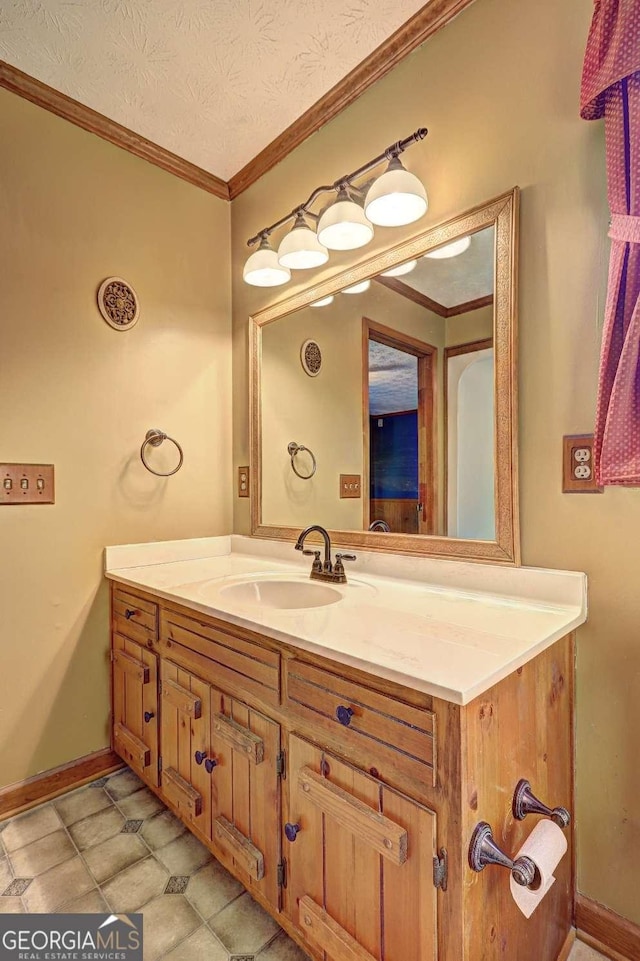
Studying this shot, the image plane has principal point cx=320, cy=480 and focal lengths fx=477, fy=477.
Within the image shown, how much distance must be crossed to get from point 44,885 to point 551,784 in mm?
1379

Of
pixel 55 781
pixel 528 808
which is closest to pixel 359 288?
pixel 528 808

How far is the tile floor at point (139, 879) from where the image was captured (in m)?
1.17

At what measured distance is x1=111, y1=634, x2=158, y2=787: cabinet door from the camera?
1.60 metres

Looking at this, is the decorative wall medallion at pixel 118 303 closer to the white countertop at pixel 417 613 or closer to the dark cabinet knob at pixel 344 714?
the white countertop at pixel 417 613

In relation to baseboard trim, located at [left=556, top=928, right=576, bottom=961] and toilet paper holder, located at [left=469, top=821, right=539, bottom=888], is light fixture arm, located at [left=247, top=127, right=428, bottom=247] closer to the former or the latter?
toilet paper holder, located at [left=469, top=821, right=539, bottom=888]

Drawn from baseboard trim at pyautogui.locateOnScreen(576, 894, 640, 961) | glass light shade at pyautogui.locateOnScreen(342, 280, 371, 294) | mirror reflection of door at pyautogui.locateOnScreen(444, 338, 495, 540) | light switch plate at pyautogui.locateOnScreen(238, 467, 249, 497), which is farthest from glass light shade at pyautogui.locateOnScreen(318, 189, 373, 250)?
baseboard trim at pyautogui.locateOnScreen(576, 894, 640, 961)

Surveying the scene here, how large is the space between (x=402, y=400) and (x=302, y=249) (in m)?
0.65

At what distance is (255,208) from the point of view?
2117 mm

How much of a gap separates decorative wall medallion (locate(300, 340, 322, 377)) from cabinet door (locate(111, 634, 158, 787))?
1.19 m

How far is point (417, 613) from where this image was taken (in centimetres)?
118

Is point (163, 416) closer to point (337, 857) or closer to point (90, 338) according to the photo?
point (90, 338)

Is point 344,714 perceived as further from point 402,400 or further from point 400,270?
point 400,270

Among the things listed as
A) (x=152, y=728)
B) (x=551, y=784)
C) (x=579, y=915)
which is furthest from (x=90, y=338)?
(x=579, y=915)

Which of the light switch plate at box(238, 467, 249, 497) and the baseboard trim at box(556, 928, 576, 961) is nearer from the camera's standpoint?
the baseboard trim at box(556, 928, 576, 961)
